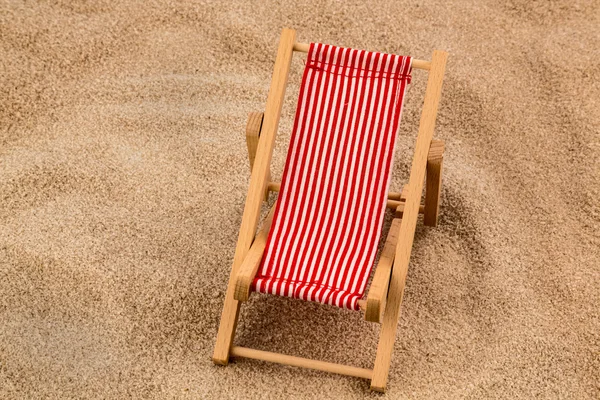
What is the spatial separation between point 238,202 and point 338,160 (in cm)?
55

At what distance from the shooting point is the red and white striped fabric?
256cm

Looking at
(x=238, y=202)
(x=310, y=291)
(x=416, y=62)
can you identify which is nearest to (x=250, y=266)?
(x=310, y=291)

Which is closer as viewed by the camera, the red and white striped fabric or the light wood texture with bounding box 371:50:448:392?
the light wood texture with bounding box 371:50:448:392

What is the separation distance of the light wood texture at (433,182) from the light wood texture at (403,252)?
0.34ft

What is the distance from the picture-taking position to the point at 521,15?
3.78 metres

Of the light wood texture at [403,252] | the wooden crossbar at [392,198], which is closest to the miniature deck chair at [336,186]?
the light wood texture at [403,252]

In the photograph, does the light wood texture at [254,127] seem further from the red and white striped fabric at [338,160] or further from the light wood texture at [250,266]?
the light wood texture at [250,266]

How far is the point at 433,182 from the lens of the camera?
2682mm

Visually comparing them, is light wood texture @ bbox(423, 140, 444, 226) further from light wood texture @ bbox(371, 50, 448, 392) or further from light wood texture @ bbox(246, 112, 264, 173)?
light wood texture @ bbox(246, 112, 264, 173)

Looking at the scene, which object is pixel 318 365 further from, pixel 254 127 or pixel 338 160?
pixel 254 127

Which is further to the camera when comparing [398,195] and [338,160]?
[398,195]

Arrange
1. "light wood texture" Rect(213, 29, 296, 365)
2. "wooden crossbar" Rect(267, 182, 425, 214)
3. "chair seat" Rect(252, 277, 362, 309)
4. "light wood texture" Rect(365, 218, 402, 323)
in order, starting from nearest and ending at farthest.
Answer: "light wood texture" Rect(365, 218, 402, 323), "chair seat" Rect(252, 277, 362, 309), "light wood texture" Rect(213, 29, 296, 365), "wooden crossbar" Rect(267, 182, 425, 214)

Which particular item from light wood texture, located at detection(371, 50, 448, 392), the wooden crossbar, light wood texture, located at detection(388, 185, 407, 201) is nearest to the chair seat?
light wood texture, located at detection(371, 50, 448, 392)

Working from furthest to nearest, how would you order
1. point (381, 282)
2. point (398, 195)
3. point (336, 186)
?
point (398, 195) → point (336, 186) → point (381, 282)
